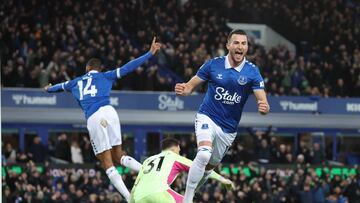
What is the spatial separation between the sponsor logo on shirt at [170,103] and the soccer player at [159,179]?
19.7m

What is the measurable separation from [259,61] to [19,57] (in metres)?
9.11

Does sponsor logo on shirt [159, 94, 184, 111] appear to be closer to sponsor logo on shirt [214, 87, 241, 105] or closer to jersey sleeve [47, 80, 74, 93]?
jersey sleeve [47, 80, 74, 93]

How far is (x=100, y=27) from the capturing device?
33.9 m

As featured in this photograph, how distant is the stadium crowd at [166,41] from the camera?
103ft

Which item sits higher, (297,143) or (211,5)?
(211,5)

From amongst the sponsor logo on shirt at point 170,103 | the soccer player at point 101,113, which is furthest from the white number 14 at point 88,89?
the sponsor logo on shirt at point 170,103

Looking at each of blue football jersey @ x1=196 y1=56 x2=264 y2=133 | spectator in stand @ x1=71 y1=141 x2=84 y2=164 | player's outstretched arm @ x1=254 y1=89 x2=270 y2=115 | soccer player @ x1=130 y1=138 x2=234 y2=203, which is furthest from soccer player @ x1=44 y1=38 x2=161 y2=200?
spectator in stand @ x1=71 y1=141 x2=84 y2=164

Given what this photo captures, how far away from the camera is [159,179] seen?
44.4ft

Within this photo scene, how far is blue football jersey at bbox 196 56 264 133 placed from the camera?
45.3ft

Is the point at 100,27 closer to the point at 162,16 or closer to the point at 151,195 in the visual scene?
the point at 162,16

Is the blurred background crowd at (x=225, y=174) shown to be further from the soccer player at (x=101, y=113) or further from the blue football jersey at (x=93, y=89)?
the blue football jersey at (x=93, y=89)

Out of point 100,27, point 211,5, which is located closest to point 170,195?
point 100,27

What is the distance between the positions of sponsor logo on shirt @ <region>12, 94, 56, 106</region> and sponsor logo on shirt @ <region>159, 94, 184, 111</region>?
11.7 feet

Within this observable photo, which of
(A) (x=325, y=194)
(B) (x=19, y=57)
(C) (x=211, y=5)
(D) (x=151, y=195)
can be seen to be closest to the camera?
(D) (x=151, y=195)
